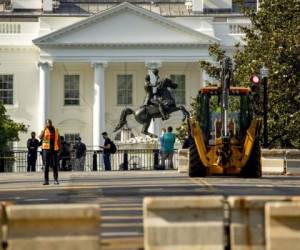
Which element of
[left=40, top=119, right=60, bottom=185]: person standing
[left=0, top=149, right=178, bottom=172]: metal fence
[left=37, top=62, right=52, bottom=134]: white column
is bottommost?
[left=0, top=149, right=178, bottom=172]: metal fence

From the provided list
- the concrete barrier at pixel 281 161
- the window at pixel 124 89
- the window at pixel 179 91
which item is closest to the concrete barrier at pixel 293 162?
the concrete barrier at pixel 281 161

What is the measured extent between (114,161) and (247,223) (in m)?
34.7

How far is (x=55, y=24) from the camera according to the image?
273 feet

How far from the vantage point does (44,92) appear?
81.2 metres

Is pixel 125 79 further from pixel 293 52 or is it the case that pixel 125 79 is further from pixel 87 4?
pixel 293 52

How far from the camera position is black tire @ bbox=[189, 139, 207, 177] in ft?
88.9

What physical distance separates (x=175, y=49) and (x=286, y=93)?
4052 cm

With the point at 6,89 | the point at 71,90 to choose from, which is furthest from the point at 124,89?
the point at 6,89

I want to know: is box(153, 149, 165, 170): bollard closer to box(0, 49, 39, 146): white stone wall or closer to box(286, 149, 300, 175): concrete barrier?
box(286, 149, 300, 175): concrete barrier

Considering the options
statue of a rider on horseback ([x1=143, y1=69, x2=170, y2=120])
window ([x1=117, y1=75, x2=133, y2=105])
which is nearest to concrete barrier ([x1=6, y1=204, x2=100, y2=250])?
statue of a rider on horseback ([x1=143, y1=69, x2=170, y2=120])

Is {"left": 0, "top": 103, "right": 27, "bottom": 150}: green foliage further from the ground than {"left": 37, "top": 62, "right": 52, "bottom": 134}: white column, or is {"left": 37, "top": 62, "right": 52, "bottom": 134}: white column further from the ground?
{"left": 37, "top": 62, "right": 52, "bottom": 134}: white column

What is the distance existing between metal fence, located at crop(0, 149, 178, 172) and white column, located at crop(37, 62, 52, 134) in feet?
107

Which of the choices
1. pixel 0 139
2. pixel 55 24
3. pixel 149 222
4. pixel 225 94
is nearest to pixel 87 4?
pixel 55 24

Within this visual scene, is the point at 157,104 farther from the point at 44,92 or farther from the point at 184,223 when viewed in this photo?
the point at 44,92
